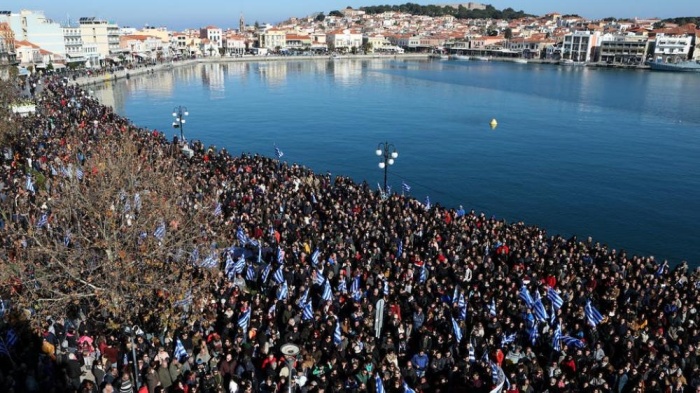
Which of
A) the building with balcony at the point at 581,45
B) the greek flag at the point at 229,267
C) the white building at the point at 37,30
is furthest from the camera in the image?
the building with balcony at the point at 581,45

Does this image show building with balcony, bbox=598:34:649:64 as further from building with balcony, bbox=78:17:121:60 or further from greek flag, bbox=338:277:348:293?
greek flag, bbox=338:277:348:293

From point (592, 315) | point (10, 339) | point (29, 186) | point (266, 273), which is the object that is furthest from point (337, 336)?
point (29, 186)

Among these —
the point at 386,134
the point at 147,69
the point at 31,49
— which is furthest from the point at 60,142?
the point at 147,69

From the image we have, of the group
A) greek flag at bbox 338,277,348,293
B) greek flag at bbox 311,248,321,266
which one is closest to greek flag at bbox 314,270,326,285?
greek flag at bbox 338,277,348,293

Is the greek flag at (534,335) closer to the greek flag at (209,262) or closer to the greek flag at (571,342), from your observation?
the greek flag at (571,342)

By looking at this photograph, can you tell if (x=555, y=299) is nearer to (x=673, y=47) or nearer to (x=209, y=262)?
(x=209, y=262)

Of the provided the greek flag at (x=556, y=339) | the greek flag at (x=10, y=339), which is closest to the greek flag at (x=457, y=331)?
the greek flag at (x=556, y=339)
